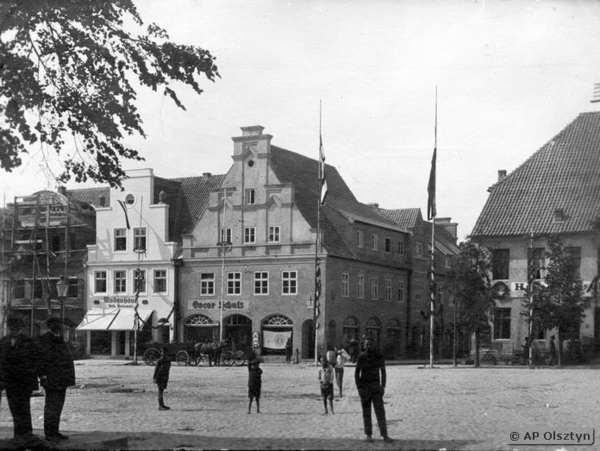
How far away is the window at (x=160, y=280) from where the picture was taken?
50.6 metres

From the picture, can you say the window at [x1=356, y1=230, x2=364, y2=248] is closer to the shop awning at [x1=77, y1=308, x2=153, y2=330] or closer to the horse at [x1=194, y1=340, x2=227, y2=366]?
the shop awning at [x1=77, y1=308, x2=153, y2=330]

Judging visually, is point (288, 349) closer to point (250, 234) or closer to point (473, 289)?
point (250, 234)

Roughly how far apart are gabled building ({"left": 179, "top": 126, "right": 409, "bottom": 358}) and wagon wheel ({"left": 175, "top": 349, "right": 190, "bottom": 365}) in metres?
6.65

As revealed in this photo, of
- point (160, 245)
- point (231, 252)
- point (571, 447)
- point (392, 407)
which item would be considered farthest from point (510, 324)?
point (571, 447)

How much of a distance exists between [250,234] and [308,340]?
6.74 meters

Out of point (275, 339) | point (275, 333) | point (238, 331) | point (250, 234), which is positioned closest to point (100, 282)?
point (238, 331)

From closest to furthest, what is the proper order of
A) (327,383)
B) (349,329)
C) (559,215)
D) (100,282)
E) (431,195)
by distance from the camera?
(327,383) < (431,195) < (559,215) < (349,329) < (100,282)

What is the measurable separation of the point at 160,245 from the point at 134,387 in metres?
26.3

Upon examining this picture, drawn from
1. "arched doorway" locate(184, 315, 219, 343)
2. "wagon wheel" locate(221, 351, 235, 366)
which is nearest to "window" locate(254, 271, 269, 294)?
"arched doorway" locate(184, 315, 219, 343)

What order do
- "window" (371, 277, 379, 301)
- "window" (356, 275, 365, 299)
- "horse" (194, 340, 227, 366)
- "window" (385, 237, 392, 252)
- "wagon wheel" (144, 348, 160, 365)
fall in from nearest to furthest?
"horse" (194, 340, 227, 366) < "wagon wheel" (144, 348, 160, 365) < "window" (356, 275, 365, 299) < "window" (371, 277, 379, 301) < "window" (385, 237, 392, 252)

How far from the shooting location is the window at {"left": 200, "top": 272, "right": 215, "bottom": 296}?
1940 inches

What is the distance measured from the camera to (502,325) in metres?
41.5

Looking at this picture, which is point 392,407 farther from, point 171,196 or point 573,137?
point 171,196

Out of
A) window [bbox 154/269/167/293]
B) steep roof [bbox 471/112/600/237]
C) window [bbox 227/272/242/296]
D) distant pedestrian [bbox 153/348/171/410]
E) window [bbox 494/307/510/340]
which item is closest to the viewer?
distant pedestrian [bbox 153/348/171/410]
